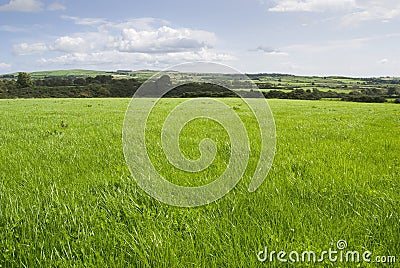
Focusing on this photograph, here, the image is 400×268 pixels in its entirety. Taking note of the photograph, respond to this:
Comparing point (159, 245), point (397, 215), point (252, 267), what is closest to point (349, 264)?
point (252, 267)

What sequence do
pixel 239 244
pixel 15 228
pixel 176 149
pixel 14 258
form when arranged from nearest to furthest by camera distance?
pixel 14 258
pixel 239 244
pixel 15 228
pixel 176 149

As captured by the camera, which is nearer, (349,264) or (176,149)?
(349,264)

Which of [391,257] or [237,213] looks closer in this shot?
[391,257]

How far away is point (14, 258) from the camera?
2.63m

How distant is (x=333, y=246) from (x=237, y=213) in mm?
1024

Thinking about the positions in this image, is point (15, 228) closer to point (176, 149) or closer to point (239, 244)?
point (239, 244)

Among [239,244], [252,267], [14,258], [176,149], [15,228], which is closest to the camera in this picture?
[252,267]

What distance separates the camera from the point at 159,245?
9.04ft

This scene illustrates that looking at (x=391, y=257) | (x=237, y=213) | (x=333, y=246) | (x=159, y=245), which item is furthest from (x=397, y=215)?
(x=159, y=245)

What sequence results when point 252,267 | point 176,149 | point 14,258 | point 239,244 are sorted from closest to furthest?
point 252,267
point 14,258
point 239,244
point 176,149

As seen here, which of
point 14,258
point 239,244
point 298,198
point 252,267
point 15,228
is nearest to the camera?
point 252,267

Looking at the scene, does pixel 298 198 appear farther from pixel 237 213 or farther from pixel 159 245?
pixel 159 245

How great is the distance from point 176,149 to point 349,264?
4832 mm

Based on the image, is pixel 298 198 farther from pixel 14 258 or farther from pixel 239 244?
pixel 14 258
